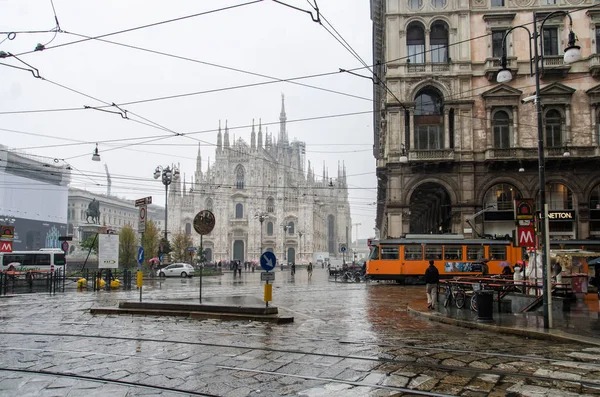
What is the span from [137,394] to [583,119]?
98.4 ft

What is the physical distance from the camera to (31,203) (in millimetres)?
67625

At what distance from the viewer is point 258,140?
288 feet

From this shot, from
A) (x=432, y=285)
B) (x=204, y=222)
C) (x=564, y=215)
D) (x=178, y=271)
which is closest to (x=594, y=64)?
(x=564, y=215)

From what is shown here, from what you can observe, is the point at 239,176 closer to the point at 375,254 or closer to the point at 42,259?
the point at 42,259

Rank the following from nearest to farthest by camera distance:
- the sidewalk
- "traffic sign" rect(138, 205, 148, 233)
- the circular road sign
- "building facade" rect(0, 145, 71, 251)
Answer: the sidewalk
the circular road sign
"traffic sign" rect(138, 205, 148, 233)
"building facade" rect(0, 145, 71, 251)

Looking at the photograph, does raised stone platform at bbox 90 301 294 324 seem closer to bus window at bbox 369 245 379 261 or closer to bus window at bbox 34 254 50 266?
bus window at bbox 369 245 379 261

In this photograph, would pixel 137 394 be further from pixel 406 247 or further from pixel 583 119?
pixel 583 119

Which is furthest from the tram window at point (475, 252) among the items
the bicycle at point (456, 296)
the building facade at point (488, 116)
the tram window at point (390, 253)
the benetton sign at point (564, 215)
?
the bicycle at point (456, 296)

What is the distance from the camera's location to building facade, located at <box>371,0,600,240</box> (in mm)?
29281

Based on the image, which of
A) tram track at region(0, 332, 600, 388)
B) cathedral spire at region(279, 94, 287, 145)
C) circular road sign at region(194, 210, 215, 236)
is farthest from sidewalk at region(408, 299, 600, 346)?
cathedral spire at region(279, 94, 287, 145)

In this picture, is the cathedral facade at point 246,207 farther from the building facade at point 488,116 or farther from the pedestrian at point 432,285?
the pedestrian at point 432,285

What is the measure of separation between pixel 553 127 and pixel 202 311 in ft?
80.9

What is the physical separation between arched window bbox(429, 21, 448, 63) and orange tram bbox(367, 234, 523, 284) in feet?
35.0

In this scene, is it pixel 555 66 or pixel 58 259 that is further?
pixel 58 259
